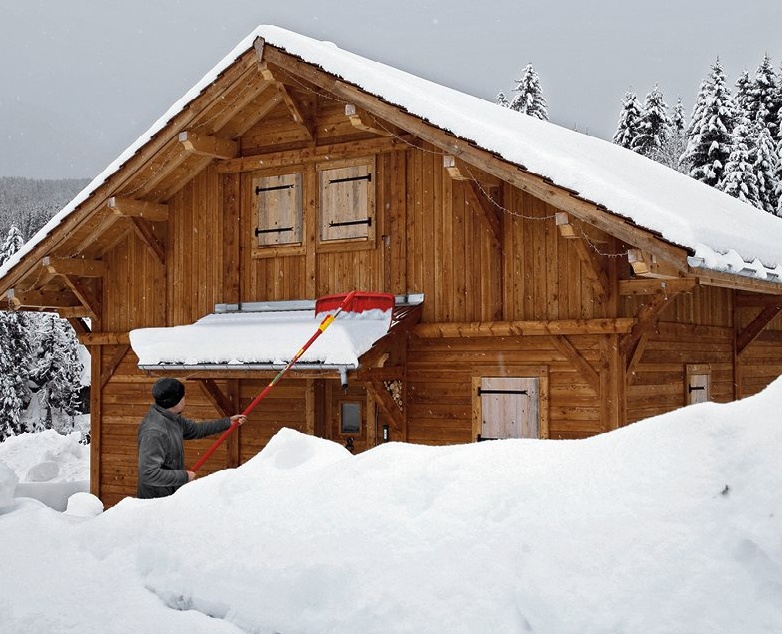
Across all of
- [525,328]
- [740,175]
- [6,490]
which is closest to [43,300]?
[525,328]

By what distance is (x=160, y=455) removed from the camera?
22.6 ft

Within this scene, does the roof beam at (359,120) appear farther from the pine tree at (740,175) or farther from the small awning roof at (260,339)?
the pine tree at (740,175)

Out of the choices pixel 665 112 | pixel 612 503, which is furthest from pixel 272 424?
pixel 665 112

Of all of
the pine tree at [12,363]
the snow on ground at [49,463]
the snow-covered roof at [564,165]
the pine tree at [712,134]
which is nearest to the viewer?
the snow-covered roof at [564,165]

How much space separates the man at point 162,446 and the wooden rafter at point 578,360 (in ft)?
16.6

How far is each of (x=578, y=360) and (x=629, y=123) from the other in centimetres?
3438

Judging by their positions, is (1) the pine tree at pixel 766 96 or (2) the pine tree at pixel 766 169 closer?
(2) the pine tree at pixel 766 169

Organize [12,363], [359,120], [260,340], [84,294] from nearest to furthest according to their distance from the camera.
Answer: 1. [359,120]
2. [260,340]
3. [84,294]
4. [12,363]

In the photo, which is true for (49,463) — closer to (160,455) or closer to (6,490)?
(160,455)

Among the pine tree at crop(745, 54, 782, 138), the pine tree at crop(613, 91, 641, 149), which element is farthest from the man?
the pine tree at crop(613, 91, 641, 149)

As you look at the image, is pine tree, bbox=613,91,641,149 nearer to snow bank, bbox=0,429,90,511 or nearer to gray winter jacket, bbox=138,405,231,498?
snow bank, bbox=0,429,90,511

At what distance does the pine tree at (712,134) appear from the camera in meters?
33.3

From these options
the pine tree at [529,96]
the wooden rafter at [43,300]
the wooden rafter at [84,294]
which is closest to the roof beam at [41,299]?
the wooden rafter at [43,300]

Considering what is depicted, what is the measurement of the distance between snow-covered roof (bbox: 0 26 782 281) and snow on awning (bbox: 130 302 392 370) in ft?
7.68
